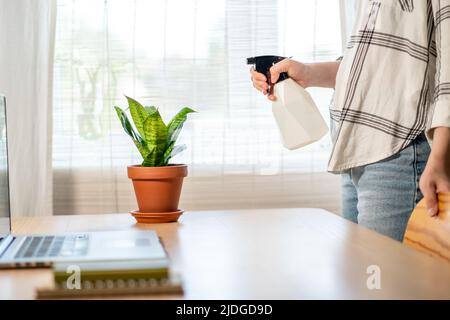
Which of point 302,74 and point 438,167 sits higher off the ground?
point 302,74

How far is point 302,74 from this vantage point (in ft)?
5.26

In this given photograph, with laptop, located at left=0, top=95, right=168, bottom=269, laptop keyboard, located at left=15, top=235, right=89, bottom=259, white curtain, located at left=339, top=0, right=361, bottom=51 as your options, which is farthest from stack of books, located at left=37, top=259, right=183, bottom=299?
white curtain, located at left=339, top=0, right=361, bottom=51

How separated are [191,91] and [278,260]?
151 centimetres

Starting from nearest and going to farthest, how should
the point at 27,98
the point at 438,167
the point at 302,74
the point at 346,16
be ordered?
the point at 438,167 < the point at 302,74 < the point at 27,98 < the point at 346,16

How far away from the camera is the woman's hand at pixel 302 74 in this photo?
1492 mm

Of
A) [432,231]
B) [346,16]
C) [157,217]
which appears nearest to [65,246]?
[157,217]

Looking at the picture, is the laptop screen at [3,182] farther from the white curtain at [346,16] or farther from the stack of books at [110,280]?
the white curtain at [346,16]

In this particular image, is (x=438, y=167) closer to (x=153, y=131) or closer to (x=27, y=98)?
(x=153, y=131)

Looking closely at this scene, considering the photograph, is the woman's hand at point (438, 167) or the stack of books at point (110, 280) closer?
the stack of books at point (110, 280)

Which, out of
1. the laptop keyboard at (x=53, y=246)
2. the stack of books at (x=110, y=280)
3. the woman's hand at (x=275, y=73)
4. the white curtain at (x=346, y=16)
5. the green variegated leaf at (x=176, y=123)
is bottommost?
the laptop keyboard at (x=53, y=246)

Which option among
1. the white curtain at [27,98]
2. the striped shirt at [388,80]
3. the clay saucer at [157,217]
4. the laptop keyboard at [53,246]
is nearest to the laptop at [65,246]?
the laptop keyboard at [53,246]

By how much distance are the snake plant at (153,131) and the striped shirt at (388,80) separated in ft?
1.14

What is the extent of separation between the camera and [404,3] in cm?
145
